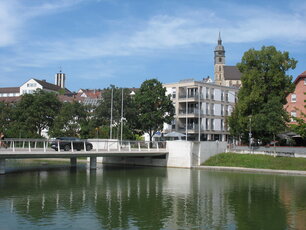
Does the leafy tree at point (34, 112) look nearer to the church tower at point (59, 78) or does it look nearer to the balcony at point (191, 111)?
the balcony at point (191, 111)

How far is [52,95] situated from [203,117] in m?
30.6

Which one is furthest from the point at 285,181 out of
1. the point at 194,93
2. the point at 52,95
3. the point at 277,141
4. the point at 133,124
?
the point at 52,95

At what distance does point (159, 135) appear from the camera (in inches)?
3123

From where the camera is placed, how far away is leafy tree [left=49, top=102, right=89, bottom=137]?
252ft

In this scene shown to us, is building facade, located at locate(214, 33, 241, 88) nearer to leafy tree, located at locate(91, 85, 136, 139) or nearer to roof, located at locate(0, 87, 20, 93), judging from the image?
roof, located at locate(0, 87, 20, 93)

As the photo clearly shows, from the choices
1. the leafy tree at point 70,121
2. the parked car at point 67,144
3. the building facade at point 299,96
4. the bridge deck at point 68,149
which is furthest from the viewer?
the leafy tree at point 70,121

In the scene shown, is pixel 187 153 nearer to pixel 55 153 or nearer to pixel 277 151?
pixel 277 151

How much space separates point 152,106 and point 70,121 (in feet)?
71.6

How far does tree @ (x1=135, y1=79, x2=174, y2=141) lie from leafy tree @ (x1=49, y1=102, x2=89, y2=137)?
1482 cm

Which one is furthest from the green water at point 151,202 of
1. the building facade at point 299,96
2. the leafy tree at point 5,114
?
the leafy tree at point 5,114

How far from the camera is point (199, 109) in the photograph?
74.1 m

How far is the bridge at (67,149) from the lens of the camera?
41469 mm

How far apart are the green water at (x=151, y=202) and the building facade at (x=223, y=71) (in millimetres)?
125384

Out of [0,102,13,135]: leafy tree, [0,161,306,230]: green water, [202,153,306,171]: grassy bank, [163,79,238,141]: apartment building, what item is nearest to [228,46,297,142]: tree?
[202,153,306,171]: grassy bank
